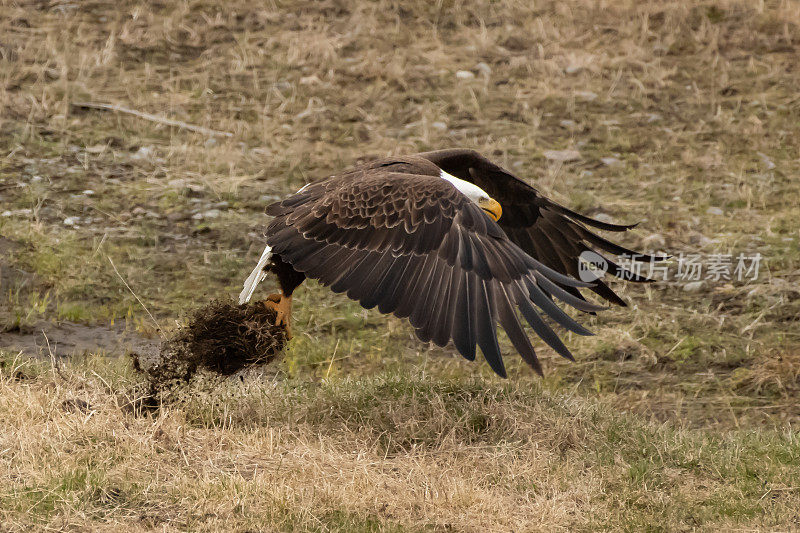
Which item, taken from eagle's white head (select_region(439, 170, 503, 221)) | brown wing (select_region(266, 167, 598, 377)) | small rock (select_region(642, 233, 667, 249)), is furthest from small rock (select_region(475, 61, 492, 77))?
brown wing (select_region(266, 167, 598, 377))

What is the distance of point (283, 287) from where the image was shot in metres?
5.79

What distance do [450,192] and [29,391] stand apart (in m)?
2.30

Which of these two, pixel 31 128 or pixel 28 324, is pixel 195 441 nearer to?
pixel 28 324

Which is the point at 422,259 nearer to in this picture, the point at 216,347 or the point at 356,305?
the point at 216,347

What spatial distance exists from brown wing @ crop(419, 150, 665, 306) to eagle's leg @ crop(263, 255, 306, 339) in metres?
1.26

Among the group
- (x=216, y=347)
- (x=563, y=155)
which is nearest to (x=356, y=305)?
(x=216, y=347)

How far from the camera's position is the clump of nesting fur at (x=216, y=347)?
A: 5445 millimetres

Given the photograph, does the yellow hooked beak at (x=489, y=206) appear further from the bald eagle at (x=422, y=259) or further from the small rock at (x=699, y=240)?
the small rock at (x=699, y=240)

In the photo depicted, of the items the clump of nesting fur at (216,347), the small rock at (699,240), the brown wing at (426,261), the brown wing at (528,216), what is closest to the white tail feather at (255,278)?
the brown wing at (426,261)

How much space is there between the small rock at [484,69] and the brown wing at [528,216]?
4.82 metres

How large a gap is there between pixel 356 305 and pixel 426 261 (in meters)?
2.53

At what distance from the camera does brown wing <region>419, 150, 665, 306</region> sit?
661 cm

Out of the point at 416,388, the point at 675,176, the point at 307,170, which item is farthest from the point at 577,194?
the point at 416,388

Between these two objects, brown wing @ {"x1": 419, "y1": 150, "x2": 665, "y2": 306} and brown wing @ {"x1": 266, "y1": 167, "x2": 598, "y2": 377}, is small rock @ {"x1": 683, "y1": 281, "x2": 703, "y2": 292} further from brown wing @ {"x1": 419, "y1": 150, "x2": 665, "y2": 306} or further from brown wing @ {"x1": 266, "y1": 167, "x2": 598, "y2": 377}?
brown wing @ {"x1": 266, "y1": 167, "x2": 598, "y2": 377}
